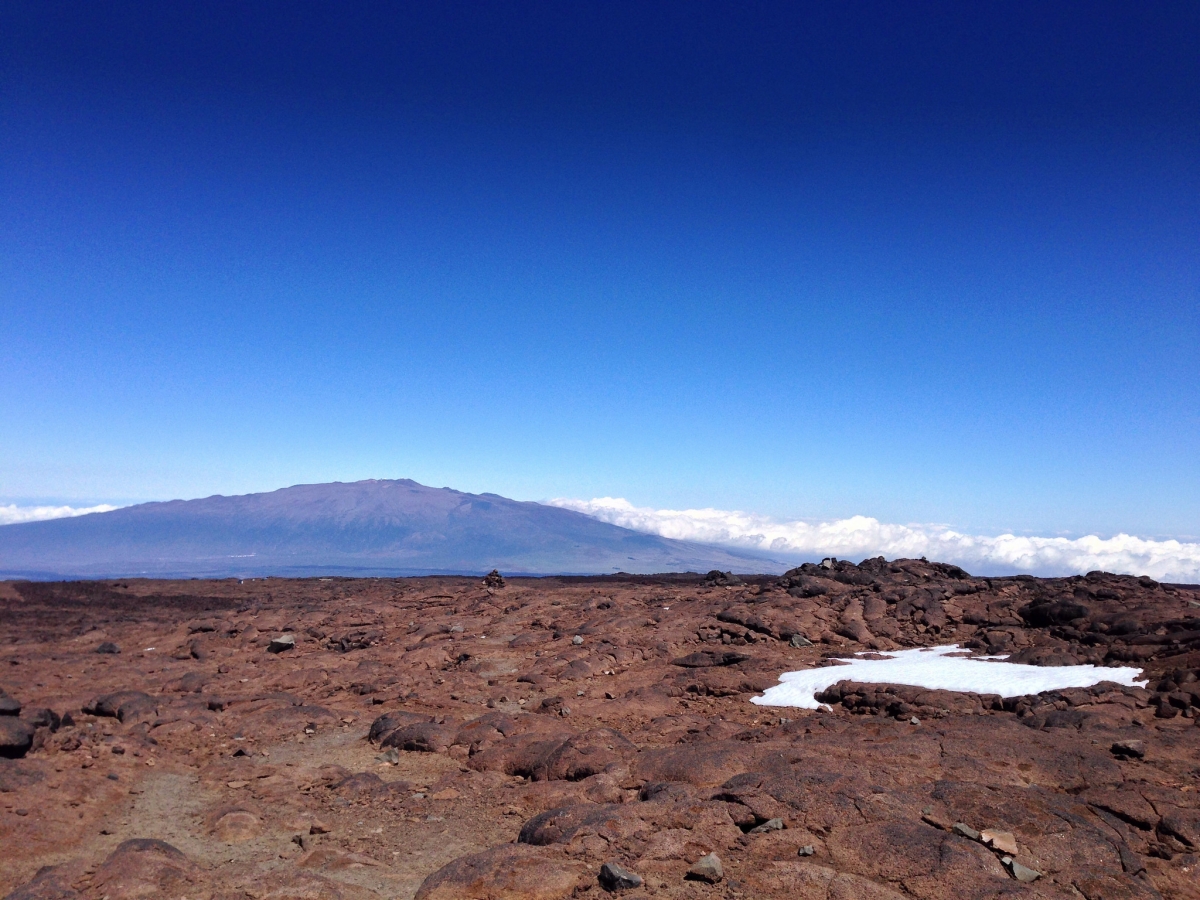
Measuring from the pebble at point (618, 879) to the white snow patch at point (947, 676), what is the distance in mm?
10006

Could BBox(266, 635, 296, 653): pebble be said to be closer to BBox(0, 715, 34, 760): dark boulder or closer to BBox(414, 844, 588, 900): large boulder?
BBox(0, 715, 34, 760): dark boulder

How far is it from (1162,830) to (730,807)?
5.50 metres

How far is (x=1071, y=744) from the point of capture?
1194 cm

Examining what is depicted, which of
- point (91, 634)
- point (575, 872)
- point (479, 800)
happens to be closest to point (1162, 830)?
point (575, 872)

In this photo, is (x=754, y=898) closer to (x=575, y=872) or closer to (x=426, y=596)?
(x=575, y=872)

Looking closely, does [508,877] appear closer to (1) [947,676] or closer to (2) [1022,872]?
(2) [1022,872]

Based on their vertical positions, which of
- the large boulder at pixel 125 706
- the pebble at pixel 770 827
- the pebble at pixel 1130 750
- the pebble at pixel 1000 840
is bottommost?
the large boulder at pixel 125 706

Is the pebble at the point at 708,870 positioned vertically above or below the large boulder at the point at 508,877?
above

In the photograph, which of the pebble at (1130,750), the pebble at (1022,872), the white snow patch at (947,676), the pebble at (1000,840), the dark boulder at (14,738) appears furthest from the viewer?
the white snow patch at (947,676)

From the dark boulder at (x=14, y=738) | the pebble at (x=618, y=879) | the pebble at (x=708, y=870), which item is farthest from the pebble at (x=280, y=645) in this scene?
the pebble at (x=708, y=870)

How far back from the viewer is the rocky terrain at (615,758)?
8.51 meters

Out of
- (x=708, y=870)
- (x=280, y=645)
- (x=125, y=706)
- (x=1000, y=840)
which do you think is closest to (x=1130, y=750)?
(x=1000, y=840)

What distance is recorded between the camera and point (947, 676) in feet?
57.0

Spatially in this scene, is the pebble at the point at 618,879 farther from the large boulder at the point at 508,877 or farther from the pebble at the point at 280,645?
the pebble at the point at 280,645
